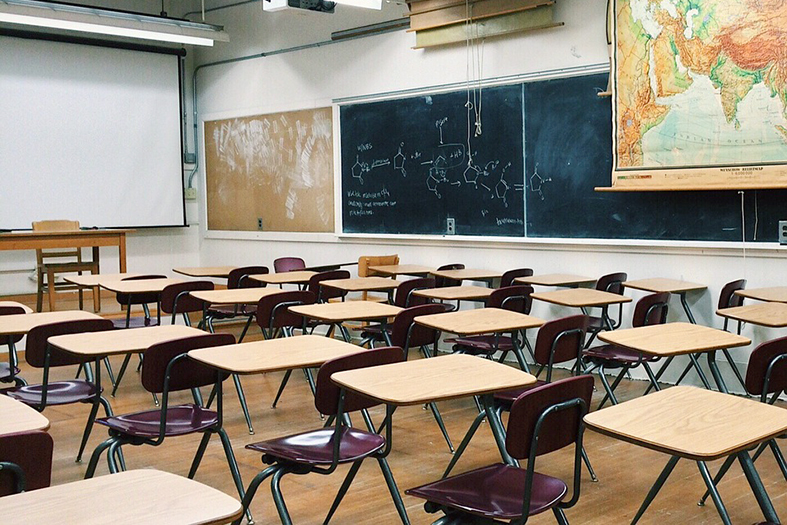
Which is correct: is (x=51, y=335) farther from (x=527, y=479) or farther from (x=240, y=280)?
(x=240, y=280)

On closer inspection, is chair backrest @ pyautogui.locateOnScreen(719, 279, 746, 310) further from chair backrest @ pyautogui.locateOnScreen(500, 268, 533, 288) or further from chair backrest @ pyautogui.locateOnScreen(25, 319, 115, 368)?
chair backrest @ pyautogui.locateOnScreen(25, 319, 115, 368)

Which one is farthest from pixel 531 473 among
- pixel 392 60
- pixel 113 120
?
pixel 113 120

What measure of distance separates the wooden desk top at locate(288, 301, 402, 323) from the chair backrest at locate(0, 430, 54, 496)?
250 cm

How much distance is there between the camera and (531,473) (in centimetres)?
244

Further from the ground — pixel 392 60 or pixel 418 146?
pixel 392 60

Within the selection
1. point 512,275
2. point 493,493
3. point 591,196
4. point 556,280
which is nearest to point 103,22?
point 512,275

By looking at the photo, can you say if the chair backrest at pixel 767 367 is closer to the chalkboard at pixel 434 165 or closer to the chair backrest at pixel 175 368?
the chair backrest at pixel 175 368

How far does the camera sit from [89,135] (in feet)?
33.9

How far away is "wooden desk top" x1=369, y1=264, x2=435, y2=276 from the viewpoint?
7.50 metres

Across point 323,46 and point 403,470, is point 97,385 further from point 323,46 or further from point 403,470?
point 323,46

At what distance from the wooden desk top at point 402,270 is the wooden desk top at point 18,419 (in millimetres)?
4970

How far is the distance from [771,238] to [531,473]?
161 inches

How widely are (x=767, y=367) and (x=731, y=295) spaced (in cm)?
228

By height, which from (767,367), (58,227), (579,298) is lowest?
(767,367)
